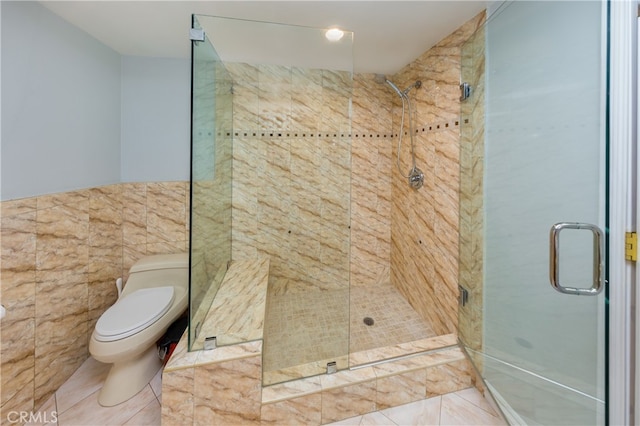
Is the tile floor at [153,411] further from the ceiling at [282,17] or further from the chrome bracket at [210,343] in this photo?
the ceiling at [282,17]

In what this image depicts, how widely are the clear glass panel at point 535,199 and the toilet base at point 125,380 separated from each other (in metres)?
1.99

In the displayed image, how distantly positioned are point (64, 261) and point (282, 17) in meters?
2.00

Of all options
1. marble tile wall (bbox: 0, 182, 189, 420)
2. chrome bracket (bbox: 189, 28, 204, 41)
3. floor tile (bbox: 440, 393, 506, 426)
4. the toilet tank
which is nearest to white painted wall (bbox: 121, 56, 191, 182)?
marble tile wall (bbox: 0, 182, 189, 420)

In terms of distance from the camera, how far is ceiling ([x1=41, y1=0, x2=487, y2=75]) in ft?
4.60

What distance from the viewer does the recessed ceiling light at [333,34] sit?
1.64 m

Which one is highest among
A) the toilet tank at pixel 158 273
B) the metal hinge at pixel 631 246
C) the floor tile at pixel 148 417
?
the metal hinge at pixel 631 246

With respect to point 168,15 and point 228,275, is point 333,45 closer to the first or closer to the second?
point 168,15

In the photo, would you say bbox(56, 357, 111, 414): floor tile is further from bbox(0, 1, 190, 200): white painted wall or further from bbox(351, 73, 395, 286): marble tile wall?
bbox(351, 73, 395, 286): marble tile wall

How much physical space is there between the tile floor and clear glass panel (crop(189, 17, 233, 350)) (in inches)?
21.6

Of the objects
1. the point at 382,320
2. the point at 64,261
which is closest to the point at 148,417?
the point at 64,261

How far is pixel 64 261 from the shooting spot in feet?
5.03

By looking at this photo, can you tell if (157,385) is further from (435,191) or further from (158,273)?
(435,191)

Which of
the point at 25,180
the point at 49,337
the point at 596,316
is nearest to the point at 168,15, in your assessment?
the point at 25,180

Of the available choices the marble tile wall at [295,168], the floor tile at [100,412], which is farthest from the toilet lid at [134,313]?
the marble tile wall at [295,168]
